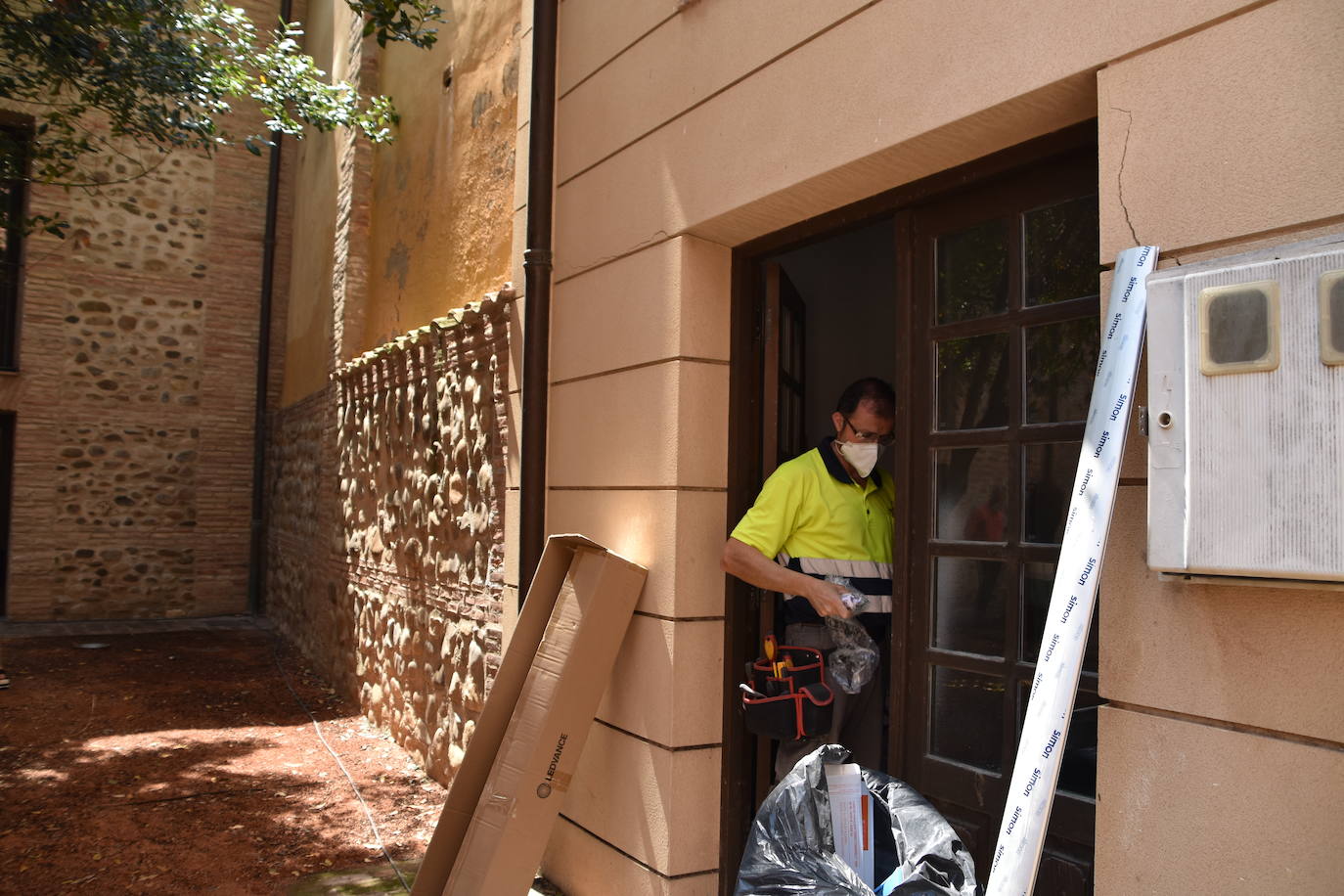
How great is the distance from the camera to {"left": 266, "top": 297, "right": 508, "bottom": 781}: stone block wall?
5066 millimetres

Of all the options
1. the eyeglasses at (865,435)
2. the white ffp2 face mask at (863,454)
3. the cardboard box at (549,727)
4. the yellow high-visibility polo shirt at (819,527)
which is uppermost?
the eyeglasses at (865,435)

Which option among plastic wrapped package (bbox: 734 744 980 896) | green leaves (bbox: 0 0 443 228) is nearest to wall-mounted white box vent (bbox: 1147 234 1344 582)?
plastic wrapped package (bbox: 734 744 980 896)

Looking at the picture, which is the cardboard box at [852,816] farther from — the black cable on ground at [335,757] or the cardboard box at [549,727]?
the black cable on ground at [335,757]

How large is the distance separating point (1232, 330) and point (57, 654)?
10186 mm

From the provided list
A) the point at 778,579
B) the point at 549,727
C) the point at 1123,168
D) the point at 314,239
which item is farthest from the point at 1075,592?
the point at 314,239

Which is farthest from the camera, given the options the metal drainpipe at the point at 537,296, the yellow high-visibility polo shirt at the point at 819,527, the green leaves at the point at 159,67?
the green leaves at the point at 159,67

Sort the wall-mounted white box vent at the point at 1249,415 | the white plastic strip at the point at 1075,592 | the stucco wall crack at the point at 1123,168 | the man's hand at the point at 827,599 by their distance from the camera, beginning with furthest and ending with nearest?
the man's hand at the point at 827,599 < the stucco wall crack at the point at 1123,168 < the white plastic strip at the point at 1075,592 < the wall-mounted white box vent at the point at 1249,415

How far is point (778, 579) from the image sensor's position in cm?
319

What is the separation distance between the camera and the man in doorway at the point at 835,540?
3.30 meters

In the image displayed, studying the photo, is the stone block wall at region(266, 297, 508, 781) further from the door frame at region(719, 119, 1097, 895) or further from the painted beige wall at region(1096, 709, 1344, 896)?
the painted beige wall at region(1096, 709, 1344, 896)

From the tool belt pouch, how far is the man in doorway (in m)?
0.11

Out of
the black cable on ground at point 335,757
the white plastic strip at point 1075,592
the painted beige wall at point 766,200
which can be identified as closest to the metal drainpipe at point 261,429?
the black cable on ground at point 335,757

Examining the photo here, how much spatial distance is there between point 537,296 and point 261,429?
29.6 ft

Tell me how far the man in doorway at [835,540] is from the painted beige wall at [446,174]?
261 cm
